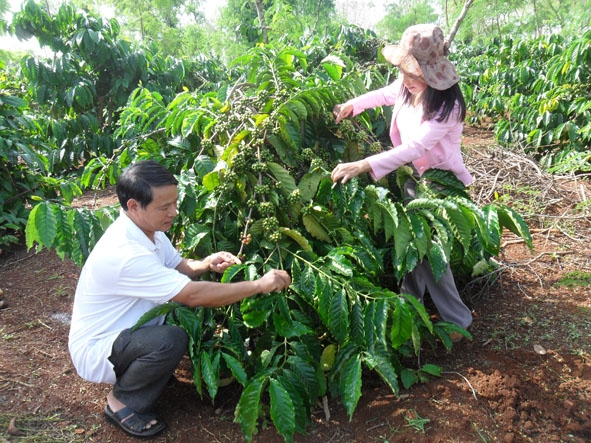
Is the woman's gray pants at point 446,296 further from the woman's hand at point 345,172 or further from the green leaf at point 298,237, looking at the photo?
the green leaf at point 298,237

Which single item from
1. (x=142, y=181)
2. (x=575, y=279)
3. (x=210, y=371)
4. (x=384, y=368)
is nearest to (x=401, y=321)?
(x=384, y=368)

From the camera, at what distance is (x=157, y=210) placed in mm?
1751

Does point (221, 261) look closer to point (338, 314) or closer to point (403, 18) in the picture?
point (338, 314)

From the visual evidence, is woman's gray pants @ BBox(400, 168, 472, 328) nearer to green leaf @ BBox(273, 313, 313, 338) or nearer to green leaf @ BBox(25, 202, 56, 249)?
green leaf @ BBox(273, 313, 313, 338)

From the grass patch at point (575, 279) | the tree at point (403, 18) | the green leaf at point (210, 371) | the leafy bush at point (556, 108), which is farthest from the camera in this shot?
the tree at point (403, 18)

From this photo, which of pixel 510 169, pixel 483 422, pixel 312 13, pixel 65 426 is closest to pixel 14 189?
pixel 65 426

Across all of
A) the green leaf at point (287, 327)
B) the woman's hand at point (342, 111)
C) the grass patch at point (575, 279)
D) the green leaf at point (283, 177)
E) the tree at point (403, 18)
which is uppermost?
the tree at point (403, 18)

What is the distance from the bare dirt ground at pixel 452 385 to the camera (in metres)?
1.81

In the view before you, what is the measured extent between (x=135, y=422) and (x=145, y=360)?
0.95 ft

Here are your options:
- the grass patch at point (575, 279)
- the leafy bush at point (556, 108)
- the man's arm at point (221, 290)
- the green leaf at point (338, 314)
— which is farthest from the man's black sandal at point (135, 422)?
the leafy bush at point (556, 108)

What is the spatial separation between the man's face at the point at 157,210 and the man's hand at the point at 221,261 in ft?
0.85

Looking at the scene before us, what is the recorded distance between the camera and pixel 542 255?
3.09 meters

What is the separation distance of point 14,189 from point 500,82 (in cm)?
674

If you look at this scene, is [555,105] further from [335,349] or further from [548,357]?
[335,349]
